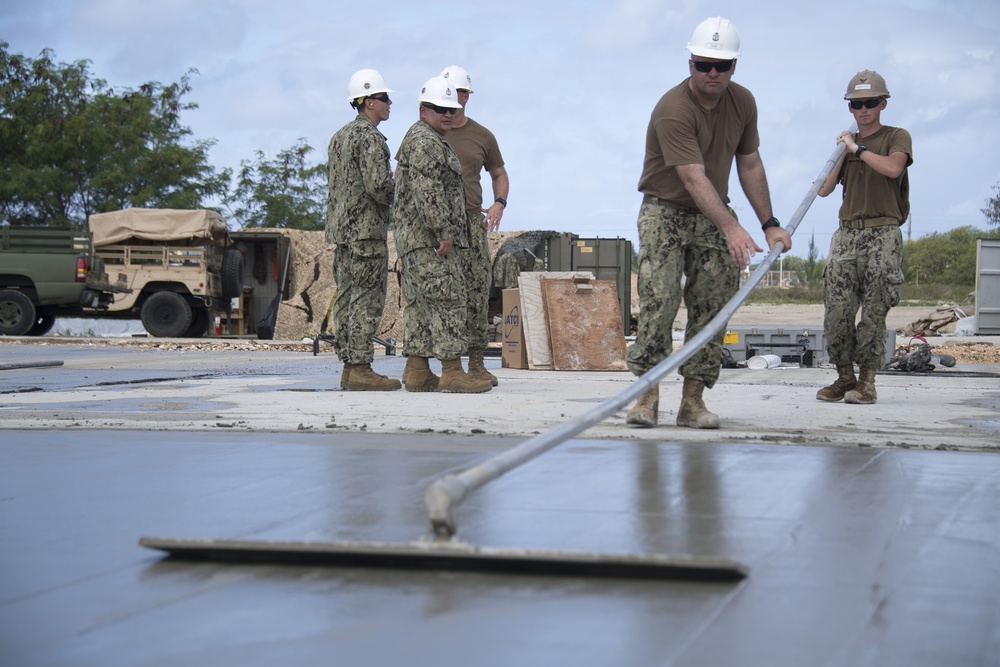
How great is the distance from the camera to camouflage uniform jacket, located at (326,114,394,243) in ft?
24.8

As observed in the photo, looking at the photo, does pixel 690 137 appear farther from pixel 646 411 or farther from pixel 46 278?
pixel 46 278

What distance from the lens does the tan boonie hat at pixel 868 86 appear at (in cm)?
699

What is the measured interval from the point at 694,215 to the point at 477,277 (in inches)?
113

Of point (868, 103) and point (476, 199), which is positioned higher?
point (868, 103)

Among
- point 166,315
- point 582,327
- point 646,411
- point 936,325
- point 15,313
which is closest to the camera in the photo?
point 646,411

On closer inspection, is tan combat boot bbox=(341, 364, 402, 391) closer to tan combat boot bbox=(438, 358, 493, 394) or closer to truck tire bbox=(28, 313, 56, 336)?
tan combat boot bbox=(438, 358, 493, 394)

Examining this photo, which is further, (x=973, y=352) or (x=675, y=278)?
(x=973, y=352)

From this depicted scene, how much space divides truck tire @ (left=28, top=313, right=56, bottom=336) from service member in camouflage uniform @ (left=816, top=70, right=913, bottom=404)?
18.0 m

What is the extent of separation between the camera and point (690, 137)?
18.0ft

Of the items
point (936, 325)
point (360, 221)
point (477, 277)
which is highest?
point (360, 221)

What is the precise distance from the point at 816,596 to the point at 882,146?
5.30 m

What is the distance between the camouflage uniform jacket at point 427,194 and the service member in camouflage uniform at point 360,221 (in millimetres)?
141

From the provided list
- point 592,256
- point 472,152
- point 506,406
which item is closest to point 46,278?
point 592,256

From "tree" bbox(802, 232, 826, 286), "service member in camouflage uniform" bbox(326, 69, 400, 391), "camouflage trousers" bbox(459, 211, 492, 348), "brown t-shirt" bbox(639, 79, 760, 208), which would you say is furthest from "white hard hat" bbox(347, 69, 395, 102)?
"tree" bbox(802, 232, 826, 286)
